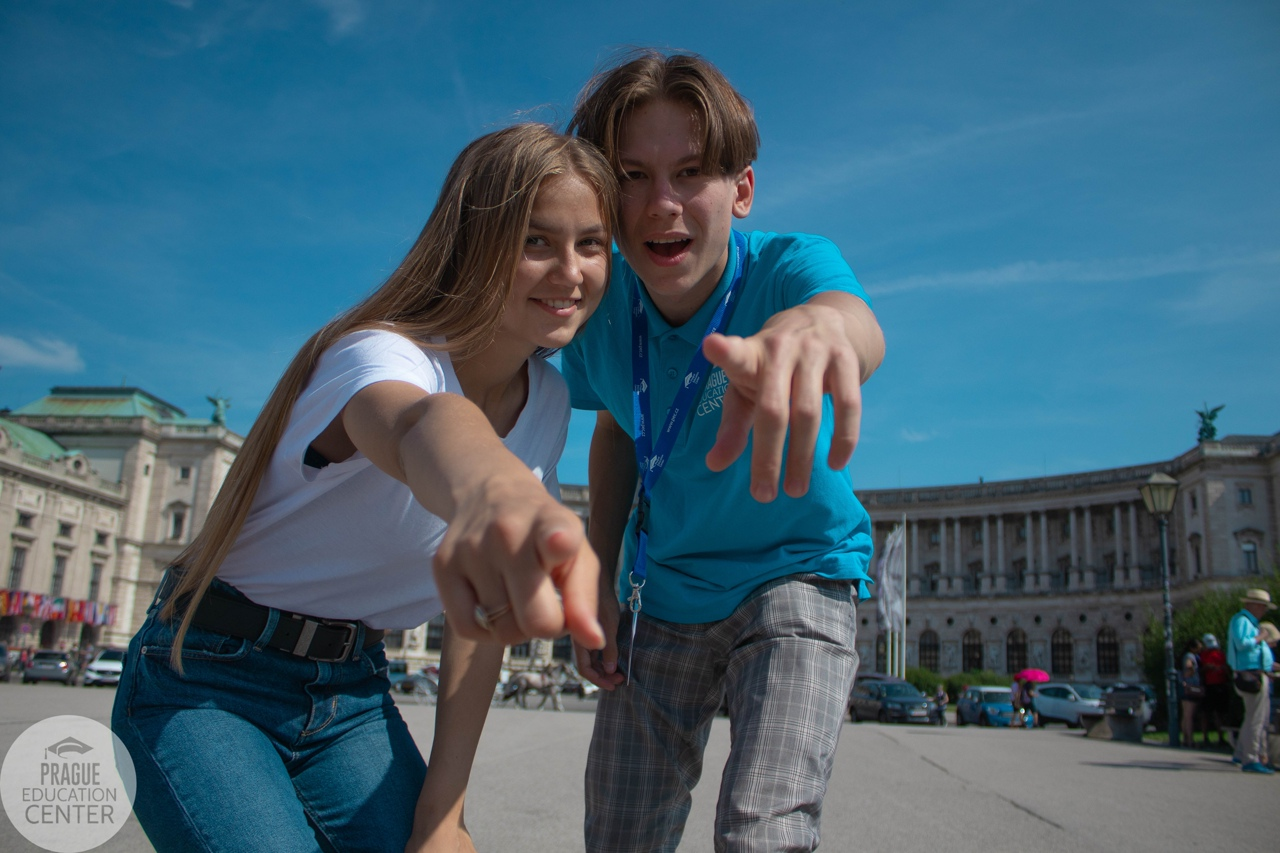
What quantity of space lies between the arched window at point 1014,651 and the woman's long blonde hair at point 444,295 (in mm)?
71405

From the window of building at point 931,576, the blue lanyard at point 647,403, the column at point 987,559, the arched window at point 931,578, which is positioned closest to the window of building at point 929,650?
the arched window at point 931,578

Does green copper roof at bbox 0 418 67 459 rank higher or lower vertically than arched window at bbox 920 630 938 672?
higher

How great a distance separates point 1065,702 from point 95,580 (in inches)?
2280

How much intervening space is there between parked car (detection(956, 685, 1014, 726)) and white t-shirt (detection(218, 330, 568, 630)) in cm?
3332

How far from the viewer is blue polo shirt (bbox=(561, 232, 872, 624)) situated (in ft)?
7.72

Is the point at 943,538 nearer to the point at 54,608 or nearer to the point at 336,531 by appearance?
the point at 54,608

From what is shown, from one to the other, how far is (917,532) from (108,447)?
60118 mm

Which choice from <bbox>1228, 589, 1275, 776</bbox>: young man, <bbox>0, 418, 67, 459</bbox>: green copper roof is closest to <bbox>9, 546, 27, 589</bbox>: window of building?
<bbox>0, 418, 67, 459</bbox>: green copper roof

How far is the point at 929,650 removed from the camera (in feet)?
229

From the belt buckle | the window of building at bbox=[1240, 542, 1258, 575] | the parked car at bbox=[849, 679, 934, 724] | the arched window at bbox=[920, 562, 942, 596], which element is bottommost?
the parked car at bbox=[849, 679, 934, 724]

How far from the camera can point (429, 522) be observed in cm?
198

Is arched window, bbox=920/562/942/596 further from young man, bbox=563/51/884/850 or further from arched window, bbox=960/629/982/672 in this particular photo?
young man, bbox=563/51/884/850

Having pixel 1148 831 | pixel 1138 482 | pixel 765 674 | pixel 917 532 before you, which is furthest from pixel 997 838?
pixel 917 532

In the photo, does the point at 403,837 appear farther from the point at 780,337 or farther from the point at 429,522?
the point at 780,337
